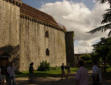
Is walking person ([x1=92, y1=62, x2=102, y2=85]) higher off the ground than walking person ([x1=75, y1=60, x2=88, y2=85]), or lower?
lower

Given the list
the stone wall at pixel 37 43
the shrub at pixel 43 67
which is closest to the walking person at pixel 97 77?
the stone wall at pixel 37 43

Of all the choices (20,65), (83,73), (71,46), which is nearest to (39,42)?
(20,65)

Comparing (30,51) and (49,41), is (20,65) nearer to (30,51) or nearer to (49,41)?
(30,51)

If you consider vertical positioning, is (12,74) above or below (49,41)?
below

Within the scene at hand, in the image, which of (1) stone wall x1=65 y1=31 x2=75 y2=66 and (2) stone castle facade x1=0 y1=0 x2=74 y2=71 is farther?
(1) stone wall x1=65 y1=31 x2=75 y2=66

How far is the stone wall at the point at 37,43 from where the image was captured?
22.7 m

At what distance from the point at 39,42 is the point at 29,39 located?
2.67 m

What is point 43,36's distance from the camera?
2752 centimetres

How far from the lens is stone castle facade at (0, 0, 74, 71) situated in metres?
19.5

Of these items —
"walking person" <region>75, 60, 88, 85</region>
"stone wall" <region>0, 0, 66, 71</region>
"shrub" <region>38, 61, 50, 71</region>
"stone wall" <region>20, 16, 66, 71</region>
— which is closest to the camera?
"walking person" <region>75, 60, 88, 85</region>

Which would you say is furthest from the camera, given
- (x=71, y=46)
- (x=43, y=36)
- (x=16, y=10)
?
(x=71, y=46)

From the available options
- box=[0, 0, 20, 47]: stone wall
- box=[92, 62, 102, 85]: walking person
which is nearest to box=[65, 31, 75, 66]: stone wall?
box=[0, 0, 20, 47]: stone wall

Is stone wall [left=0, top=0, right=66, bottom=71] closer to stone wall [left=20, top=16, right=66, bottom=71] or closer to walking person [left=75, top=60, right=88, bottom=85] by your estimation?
stone wall [left=20, top=16, right=66, bottom=71]

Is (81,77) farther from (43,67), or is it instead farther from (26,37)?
(43,67)
